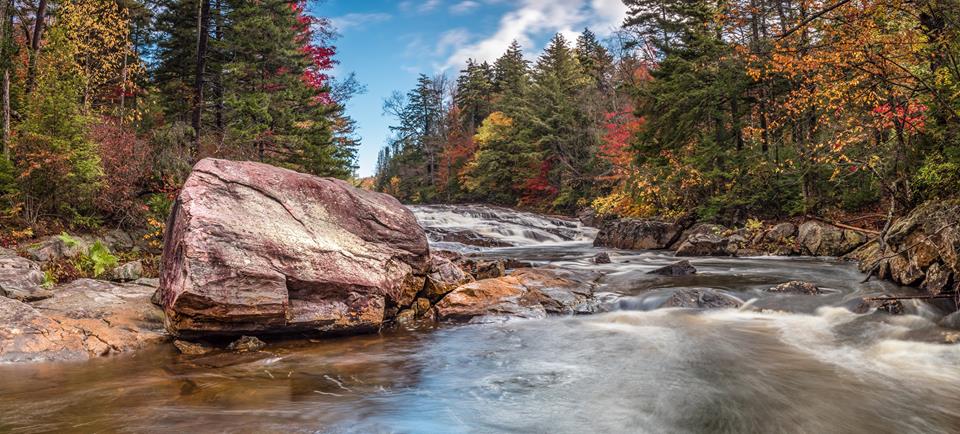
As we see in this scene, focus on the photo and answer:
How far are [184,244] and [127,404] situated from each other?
199 cm

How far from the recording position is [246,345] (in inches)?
225

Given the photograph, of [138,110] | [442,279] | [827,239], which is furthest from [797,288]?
[138,110]

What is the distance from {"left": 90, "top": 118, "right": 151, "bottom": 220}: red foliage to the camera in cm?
1073

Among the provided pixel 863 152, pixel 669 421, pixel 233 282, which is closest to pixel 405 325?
pixel 233 282

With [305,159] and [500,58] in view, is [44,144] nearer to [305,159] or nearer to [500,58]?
[305,159]

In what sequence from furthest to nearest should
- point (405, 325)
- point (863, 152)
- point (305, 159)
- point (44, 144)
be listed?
point (305, 159)
point (863, 152)
point (44, 144)
point (405, 325)

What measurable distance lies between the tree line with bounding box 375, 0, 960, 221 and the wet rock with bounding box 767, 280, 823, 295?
2.28 meters

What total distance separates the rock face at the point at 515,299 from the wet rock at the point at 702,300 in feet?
4.70

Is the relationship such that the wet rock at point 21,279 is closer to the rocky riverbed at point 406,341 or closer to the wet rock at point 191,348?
the rocky riverbed at point 406,341

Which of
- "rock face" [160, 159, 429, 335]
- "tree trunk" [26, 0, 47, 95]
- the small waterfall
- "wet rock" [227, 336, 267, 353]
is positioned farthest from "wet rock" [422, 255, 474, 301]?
"tree trunk" [26, 0, 47, 95]

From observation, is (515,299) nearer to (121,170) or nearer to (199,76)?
(121,170)

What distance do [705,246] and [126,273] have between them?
47.8 feet

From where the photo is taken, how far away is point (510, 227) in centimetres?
2267

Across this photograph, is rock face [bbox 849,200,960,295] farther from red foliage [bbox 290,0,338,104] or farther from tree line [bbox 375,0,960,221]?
red foliage [bbox 290,0,338,104]
